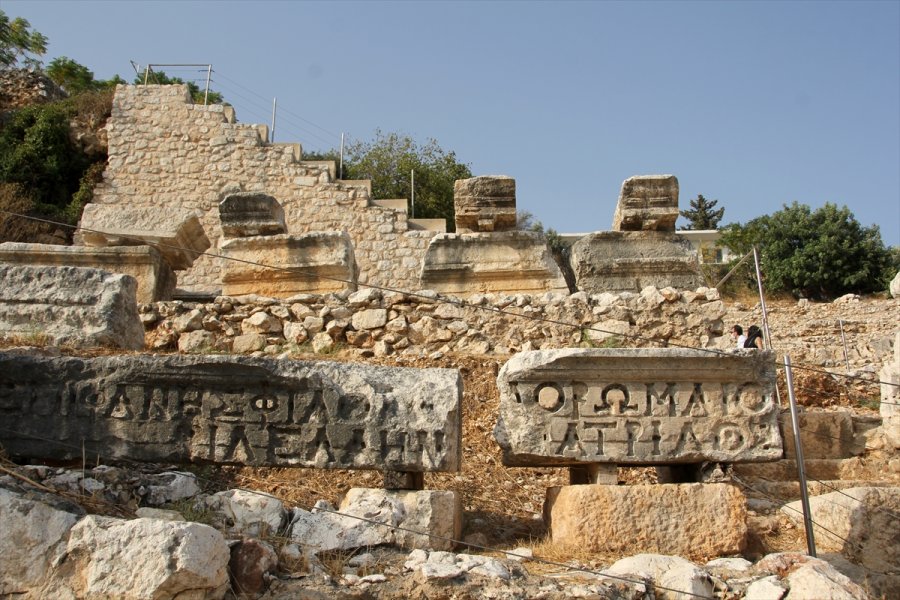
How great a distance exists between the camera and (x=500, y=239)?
8375 millimetres

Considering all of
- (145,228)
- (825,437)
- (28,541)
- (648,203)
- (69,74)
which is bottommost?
(28,541)

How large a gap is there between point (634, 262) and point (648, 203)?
0.63 meters

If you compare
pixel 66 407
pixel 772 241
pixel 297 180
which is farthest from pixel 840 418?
pixel 772 241

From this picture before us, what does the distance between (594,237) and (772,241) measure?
16562mm

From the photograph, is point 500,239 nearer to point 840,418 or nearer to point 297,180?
point 840,418

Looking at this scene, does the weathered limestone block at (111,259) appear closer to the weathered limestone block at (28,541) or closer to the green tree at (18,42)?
the weathered limestone block at (28,541)

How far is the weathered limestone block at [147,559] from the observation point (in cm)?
318

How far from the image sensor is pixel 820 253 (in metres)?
22.1

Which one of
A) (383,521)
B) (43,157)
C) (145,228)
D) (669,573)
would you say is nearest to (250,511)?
(383,521)

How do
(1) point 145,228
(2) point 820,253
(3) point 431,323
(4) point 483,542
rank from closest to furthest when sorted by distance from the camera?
(4) point 483,542 → (3) point 431,323 → (1) point 145,228 → (2) point 820,253

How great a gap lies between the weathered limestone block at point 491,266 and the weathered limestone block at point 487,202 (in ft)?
0.71

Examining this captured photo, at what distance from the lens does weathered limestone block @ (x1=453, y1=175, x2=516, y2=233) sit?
849cm

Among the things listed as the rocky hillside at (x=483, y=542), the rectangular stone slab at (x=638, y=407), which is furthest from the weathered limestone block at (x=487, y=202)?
the rectangular stone slab at (x=638, y=407)

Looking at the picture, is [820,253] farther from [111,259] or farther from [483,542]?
[483,542]
